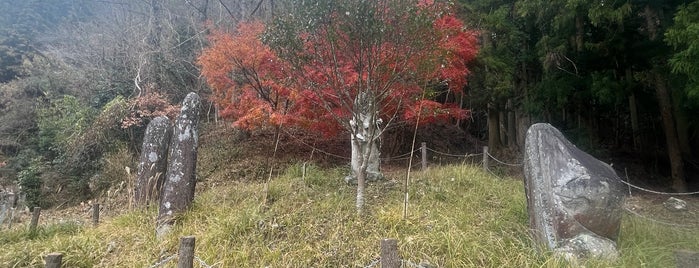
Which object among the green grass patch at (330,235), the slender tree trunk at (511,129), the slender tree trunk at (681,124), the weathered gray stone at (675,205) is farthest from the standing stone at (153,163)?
the slender tree trunk at (681,124)

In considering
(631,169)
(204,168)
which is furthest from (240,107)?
(631,169)

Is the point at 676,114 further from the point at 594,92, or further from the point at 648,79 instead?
the point at 594,92

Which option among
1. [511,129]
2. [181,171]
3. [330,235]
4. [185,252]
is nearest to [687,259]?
[330,235]

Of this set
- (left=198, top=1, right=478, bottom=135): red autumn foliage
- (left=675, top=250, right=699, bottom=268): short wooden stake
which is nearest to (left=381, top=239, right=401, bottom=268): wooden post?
(left=675, top=250, right=699, bottom=268): short wooden stake

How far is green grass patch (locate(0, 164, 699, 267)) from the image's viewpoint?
15.9 ft

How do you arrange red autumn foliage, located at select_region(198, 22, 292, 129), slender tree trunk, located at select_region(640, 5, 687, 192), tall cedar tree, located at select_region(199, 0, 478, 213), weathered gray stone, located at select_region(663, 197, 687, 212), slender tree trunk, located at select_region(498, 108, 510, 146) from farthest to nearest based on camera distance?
slender tree trunk, located at select_region(498, 108, 510, 146), slender tree trunk, located at select_region(640, 5, 687, 192), red autumn foliage, located at select_region(198, 22, 292, 129), weathered gray stone, located at select_region(663, 197, 687, 212), tall cedar tree, located at select_region(199, 0, 478, 213)

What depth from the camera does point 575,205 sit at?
466cm

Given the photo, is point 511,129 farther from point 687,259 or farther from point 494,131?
point 687,259

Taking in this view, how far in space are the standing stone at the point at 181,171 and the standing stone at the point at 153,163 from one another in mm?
908

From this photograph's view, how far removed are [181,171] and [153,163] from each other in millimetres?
1316

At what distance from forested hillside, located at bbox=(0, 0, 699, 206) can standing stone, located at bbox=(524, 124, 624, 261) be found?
7.51 ft

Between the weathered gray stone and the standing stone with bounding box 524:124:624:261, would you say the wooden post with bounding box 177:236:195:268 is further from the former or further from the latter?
the weathered gray stone

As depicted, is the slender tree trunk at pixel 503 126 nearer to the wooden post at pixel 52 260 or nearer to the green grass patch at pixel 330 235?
the green grass patch at pixel 330 235

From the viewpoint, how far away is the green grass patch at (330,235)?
484 centimetres
